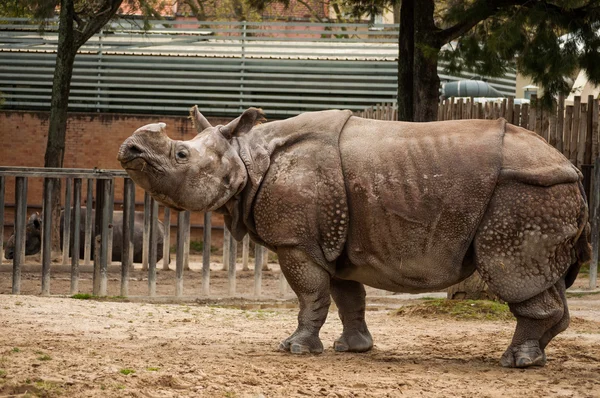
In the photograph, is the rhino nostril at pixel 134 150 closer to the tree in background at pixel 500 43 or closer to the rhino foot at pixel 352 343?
the rhino foot at pixel 352 343

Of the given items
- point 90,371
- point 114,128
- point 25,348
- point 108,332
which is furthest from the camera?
point 114,128

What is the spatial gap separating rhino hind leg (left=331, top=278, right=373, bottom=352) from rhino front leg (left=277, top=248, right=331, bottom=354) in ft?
1.23

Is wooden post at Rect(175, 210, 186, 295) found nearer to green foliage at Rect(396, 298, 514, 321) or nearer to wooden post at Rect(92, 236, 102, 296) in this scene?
wooden post at Rect(92, 236, 102, 296)

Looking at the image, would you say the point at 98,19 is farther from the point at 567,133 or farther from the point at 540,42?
the point at 540,42

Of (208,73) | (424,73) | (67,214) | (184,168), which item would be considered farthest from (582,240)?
(208,73)

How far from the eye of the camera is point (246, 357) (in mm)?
8180

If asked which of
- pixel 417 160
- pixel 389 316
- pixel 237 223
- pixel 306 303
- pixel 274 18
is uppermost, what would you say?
pixel 274 18

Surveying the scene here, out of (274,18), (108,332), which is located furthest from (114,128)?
(108,332)

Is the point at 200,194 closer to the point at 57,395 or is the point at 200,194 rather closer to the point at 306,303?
the point at 306,303

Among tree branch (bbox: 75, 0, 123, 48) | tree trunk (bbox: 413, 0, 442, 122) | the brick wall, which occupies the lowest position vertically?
the brick wall

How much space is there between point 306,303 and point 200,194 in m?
1.22

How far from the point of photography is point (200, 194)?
830 cm

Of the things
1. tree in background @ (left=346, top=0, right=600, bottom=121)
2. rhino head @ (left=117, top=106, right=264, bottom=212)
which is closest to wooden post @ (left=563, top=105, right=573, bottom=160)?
tree in background @ (left=346, top=0, right=600, bottom=121)

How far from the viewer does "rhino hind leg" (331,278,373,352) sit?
889cm
